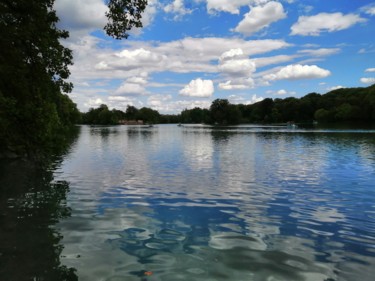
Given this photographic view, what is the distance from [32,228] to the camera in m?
14.8

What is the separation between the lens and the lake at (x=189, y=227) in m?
10.5

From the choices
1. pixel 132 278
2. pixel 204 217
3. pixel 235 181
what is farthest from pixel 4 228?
pixel 235 181

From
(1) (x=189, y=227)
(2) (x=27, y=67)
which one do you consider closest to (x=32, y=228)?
(1) (x=189, y=227)

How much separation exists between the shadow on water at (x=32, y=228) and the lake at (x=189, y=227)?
0.15 feet

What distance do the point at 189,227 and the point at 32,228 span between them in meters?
6.92

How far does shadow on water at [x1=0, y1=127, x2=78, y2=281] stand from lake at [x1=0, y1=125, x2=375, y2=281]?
0.15ft

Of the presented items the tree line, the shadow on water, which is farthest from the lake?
the tree line

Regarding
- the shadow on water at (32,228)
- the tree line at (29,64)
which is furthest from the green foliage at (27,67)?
the shadow on water at (32,228)

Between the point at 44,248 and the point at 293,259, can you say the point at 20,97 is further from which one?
the point at 293,259

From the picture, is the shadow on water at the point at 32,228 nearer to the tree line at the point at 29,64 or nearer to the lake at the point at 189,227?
the lake at the point at 189,227

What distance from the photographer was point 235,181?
27.3 m

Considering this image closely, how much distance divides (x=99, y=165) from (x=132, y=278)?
30149 mm

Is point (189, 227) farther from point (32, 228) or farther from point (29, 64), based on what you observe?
point (29, 64)

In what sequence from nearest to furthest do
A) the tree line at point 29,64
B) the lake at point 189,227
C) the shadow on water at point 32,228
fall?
the shadow on water at point 32,228
the lake at point 189,227
the tree line at point 29,64
